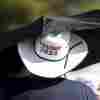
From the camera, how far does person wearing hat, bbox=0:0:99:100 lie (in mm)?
783

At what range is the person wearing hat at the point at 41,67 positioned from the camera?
0.78 m

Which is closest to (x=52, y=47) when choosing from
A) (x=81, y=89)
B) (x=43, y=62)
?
(x=43, y=62)

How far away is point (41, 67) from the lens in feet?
2.61

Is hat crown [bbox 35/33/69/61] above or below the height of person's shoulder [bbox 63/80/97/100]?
above

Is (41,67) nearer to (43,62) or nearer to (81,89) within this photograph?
(43,62)

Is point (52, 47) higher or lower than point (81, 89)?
higher

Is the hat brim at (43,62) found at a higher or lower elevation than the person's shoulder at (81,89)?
higher

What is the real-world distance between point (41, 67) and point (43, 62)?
0.6 inches

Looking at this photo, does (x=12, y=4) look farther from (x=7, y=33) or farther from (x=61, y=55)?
(x=61, y=55)

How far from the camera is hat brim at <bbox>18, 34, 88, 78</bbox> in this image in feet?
2.60

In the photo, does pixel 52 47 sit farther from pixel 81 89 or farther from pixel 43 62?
pixel 81 89

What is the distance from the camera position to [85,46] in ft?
2.69

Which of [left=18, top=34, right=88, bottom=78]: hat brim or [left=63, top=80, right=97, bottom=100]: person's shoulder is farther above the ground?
[left=18, top=34, right=88, bottom=78]: hat brim

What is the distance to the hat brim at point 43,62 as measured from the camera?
31.3 inches
